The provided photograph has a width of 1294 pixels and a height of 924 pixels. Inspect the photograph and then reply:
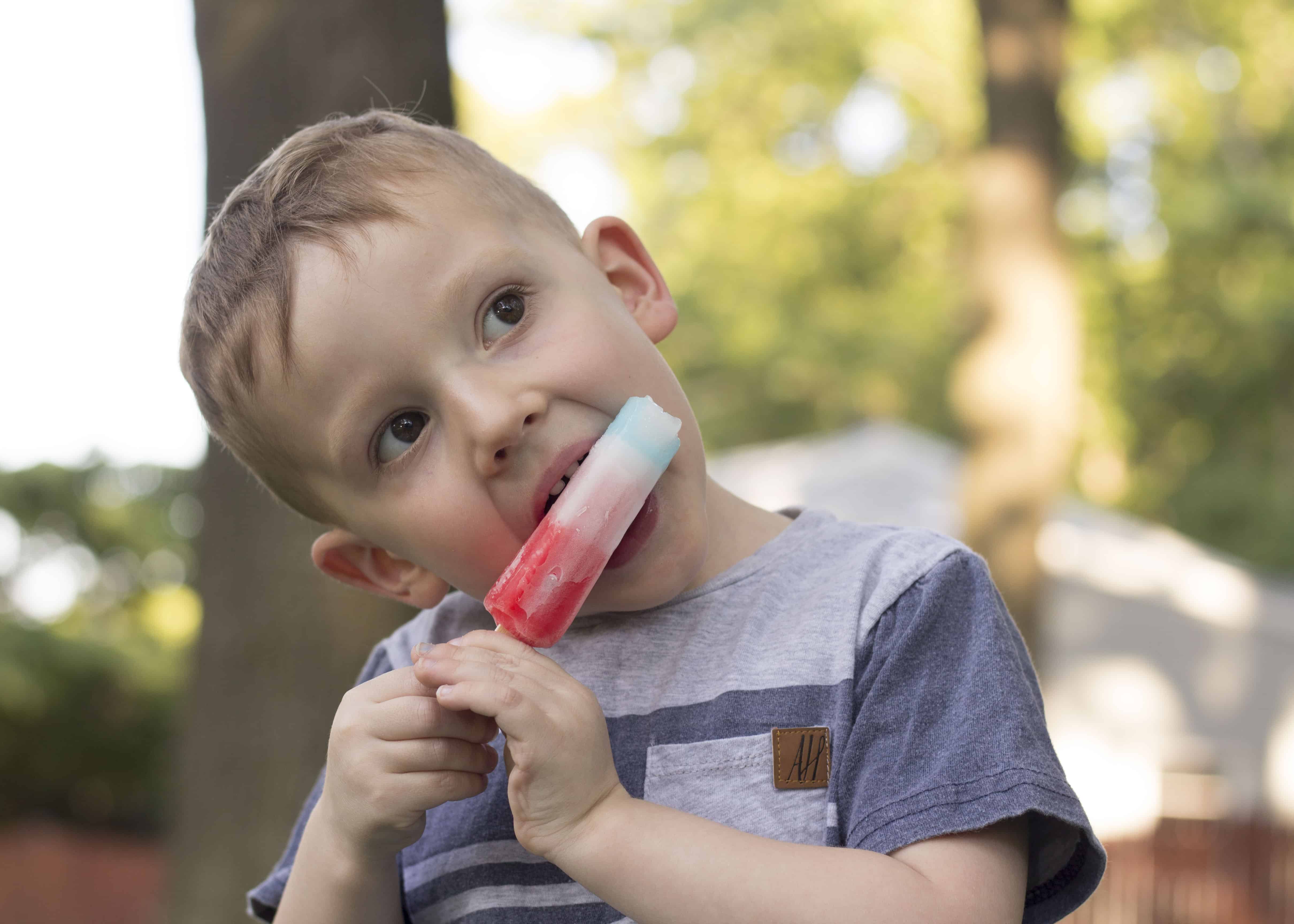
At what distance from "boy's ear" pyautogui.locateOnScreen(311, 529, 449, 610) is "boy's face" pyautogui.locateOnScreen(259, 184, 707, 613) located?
0.49ft

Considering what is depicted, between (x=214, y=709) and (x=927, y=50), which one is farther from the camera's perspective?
(x=927, y=50)

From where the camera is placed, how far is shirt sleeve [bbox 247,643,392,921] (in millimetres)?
2004

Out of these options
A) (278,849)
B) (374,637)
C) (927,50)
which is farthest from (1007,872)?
(927,50)

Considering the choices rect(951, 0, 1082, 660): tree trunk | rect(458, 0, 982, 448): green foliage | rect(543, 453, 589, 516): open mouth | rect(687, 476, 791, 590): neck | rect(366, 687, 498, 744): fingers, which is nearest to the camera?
rect(366, 687, 498, 744): fingers

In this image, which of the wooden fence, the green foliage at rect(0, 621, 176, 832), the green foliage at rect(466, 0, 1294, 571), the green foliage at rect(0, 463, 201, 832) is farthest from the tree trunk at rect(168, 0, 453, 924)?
the green foliage at rect(466, 0, 1294, 571)

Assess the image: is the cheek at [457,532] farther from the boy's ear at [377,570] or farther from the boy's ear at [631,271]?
the boy's ear at [631,271]

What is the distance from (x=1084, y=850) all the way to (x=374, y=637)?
7.38ft

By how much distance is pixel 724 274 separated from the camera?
19297mm

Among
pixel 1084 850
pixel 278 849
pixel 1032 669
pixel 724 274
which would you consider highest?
pixel 1032 669

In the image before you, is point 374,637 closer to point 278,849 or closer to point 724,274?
point 278,849

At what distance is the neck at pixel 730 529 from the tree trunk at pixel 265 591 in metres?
1.71

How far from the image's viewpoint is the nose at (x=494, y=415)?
1.54m

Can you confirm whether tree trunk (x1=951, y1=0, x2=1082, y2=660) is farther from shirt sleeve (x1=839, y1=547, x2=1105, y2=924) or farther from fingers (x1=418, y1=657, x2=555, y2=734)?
fingers (x1=418, y1=657, x2=555, y2=734)

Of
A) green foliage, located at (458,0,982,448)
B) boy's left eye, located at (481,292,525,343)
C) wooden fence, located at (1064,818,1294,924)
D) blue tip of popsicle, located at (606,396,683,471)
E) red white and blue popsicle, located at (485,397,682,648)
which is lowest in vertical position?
wooden fence, located at (1064,818,1294,924)
